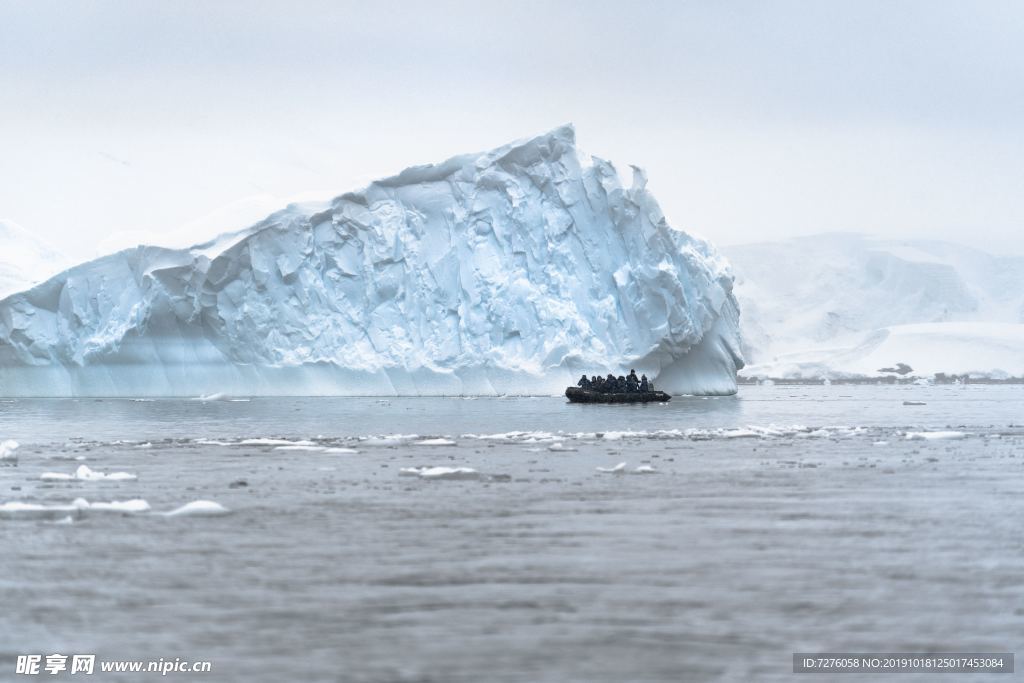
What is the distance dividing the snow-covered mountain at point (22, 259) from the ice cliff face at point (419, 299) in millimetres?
10663

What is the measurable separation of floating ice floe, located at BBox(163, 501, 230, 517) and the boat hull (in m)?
32.8

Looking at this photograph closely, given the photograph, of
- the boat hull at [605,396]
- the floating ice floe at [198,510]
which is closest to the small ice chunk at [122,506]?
the floating ice floe at [198,510]

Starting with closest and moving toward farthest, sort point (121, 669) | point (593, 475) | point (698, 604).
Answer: point (121, 669)
point (698, 604)
point (593, 475)

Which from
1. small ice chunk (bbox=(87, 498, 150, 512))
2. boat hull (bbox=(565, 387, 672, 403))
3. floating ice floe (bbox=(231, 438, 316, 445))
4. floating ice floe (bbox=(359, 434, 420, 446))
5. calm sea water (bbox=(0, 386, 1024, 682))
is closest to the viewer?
calm sea water (bbox=(0, 386, 1024, 682))

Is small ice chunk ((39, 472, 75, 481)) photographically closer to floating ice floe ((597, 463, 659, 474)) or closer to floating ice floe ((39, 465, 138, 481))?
floating ice floe ((39, 465, 138, 481))

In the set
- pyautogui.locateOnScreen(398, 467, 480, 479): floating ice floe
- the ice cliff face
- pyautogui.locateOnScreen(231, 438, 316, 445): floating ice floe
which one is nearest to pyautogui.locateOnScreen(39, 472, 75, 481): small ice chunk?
pyautogui.locateOnScreen(398, 467, 480, 479): floating ice floe

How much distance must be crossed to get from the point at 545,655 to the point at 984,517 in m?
7.75

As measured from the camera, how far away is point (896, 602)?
378 inches

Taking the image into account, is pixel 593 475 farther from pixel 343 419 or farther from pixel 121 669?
pixel 343 419

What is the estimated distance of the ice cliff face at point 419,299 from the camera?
4800 centimetres

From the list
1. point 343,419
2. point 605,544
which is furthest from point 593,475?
point 343,419

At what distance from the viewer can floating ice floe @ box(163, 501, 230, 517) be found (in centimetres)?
1424

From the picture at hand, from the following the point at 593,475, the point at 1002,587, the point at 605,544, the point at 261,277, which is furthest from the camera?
the point at 261,277

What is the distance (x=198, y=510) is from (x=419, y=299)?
35069 mm
